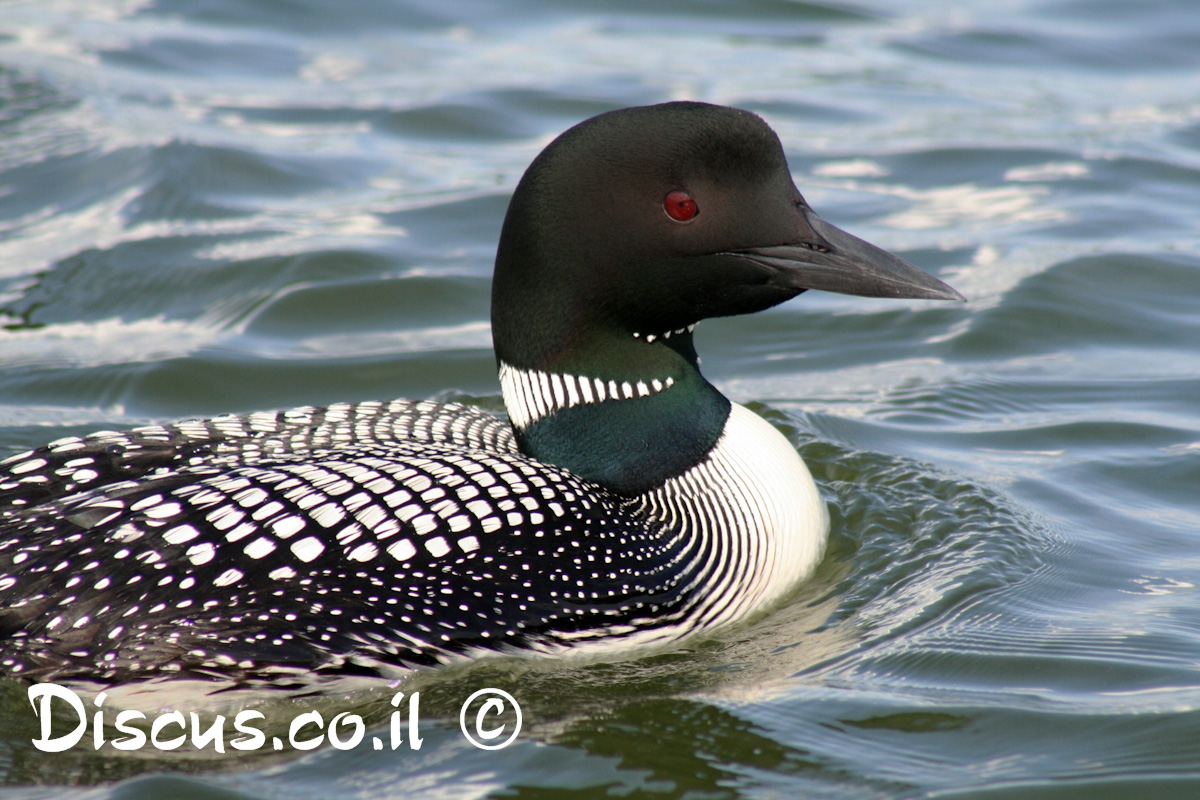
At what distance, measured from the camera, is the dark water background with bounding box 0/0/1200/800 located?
3.17 m

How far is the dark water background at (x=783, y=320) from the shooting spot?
10.4 feet

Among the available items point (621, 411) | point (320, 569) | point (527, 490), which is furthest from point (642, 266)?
point (320, 569)

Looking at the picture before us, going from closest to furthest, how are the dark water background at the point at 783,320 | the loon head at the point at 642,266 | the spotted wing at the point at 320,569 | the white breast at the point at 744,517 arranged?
the spotted wing at the point at 320,569, the dark water background at the point at 783,320, the loon head at the point at 642,266, the white breast at the point at 744,517

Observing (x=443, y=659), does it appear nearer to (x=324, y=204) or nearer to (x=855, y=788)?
(x=855, y=788)

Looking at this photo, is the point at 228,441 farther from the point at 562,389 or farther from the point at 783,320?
the point at 783,320

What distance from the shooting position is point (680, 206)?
341 cm

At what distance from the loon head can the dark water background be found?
2.09 feet

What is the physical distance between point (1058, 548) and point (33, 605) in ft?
9.05

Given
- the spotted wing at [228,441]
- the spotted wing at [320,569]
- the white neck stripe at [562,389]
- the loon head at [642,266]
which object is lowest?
the spotted wing at [320,569]

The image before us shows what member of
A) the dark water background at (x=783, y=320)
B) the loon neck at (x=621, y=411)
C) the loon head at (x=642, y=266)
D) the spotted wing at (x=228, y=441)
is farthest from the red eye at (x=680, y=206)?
the dark water background at (x=783, y=320)

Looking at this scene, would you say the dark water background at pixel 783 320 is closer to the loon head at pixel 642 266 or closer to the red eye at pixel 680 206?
the loon head at pixel 642 266

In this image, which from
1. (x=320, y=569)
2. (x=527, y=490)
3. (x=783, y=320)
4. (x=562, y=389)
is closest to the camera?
(x=320, y=569)

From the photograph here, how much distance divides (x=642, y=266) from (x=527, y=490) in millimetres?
605

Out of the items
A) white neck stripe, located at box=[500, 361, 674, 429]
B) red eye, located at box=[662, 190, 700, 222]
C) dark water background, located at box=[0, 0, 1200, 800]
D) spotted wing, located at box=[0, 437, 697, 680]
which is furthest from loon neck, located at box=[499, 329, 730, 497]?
dark water background, located at box=[0, 0, 1200, 800]
